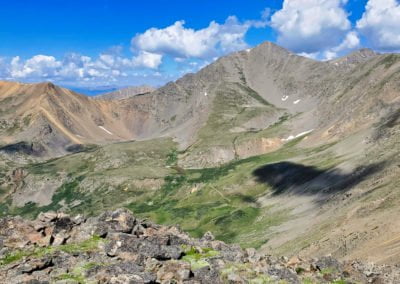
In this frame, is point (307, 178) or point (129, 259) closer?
point (129, 259)

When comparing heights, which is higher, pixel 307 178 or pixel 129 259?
pixel 129 259

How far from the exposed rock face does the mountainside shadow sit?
8341 centimetres

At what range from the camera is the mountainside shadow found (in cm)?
12504

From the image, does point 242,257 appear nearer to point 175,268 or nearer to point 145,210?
point 175,268

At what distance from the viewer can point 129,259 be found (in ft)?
120

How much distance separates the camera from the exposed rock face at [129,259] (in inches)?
1303

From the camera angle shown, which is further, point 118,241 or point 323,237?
point 323,237

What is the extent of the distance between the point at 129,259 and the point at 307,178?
406ft

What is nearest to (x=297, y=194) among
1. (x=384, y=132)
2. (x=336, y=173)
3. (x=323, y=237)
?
(x=336, y=173)

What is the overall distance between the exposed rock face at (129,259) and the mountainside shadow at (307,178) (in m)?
83.4

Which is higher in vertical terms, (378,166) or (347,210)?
(378,166)

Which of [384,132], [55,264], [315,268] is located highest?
[384,132]

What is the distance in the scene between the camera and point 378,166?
398 ft

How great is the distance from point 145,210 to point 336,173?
8634 cm
